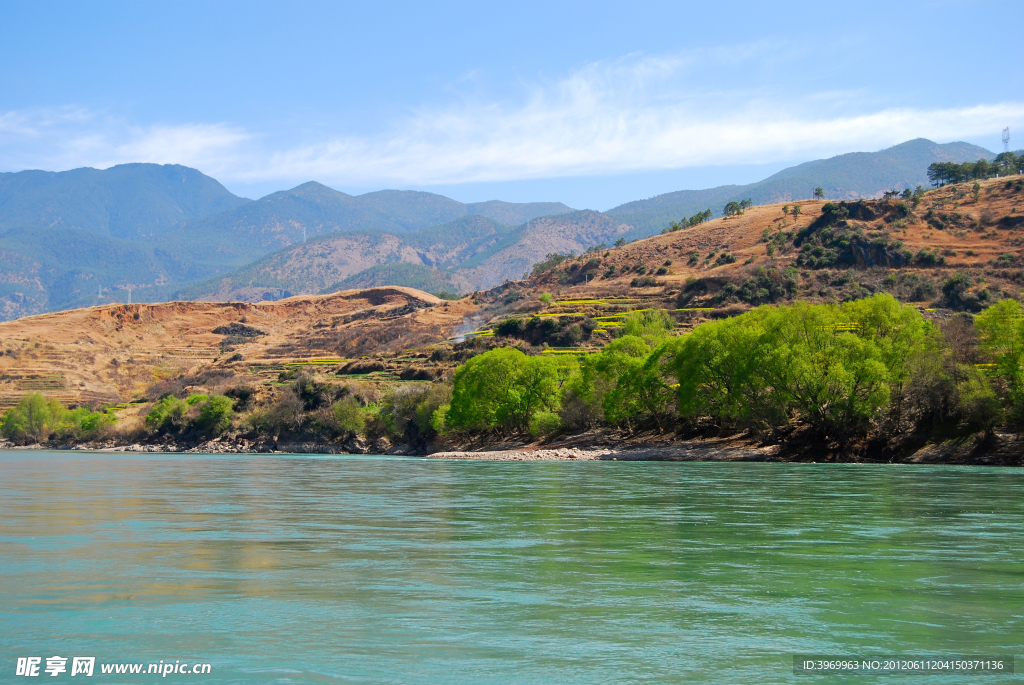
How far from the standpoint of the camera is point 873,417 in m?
69.2

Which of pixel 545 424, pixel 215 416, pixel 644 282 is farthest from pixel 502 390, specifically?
pixel 644 282

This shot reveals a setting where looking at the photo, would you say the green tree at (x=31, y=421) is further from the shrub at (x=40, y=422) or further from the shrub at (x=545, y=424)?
the shrub at (x=545, y=424)

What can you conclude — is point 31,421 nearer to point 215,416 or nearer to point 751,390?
point 215,416

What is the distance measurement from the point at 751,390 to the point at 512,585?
197ft

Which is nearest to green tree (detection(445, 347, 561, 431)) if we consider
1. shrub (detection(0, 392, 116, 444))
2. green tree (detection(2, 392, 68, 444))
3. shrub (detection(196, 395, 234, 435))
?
shrub (detection(196, 395, 234, 435))

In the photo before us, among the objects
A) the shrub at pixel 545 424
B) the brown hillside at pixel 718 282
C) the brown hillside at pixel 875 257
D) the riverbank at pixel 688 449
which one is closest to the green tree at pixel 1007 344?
the riverbank at pixel 688 449

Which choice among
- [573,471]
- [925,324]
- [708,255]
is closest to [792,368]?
[925,324]

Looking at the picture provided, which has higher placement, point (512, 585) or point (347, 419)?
point (512, 585)

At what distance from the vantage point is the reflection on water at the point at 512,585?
525 inches

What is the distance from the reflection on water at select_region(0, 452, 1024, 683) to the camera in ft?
43.7

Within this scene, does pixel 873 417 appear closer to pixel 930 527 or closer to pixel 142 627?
pixel 930 527

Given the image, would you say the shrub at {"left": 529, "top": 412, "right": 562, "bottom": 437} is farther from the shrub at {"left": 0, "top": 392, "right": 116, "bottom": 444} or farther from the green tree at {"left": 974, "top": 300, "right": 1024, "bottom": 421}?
the shrub at {"left": 0, "top": 392, "right": 116, "bottom": 444}

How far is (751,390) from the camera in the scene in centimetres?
7444

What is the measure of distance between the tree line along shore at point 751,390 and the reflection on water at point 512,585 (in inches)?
1192
